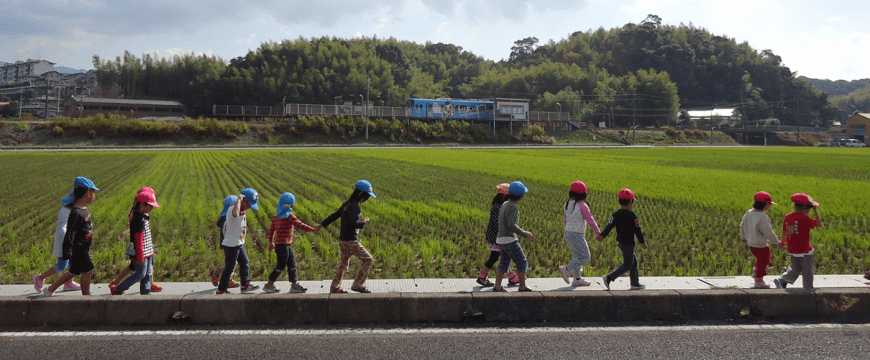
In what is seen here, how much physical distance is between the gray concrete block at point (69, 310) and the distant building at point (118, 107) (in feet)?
233

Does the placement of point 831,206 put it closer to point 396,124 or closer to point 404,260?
point 404,260

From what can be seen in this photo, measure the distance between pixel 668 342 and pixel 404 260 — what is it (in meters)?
A: 3.86

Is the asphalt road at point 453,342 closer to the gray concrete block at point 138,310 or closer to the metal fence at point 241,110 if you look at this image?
the gray concrete block at point 138,310

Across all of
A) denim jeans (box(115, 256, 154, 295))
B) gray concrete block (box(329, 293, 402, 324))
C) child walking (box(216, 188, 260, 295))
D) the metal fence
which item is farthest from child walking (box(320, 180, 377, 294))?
the metal fence

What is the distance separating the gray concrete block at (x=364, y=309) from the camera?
4664 millimetres

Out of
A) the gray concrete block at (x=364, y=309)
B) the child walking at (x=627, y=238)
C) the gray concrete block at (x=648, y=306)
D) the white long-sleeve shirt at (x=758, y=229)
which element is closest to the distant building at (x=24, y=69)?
the gray concrete block at (x=364, y=309)

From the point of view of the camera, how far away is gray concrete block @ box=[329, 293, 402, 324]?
15.3ft

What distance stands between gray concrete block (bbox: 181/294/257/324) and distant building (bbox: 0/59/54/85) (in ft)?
440

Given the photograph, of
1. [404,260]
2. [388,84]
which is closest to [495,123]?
[388,84]

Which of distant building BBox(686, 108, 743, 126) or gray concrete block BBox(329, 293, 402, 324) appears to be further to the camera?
distant building BBox(686, 108, 743, 126)

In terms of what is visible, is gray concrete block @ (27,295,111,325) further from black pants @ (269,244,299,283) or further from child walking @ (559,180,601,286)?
child walking @ (559,180,601,286)

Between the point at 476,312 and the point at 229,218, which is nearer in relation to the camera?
the point at 476,312

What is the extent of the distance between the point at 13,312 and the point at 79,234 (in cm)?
80

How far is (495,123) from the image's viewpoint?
70875mm
